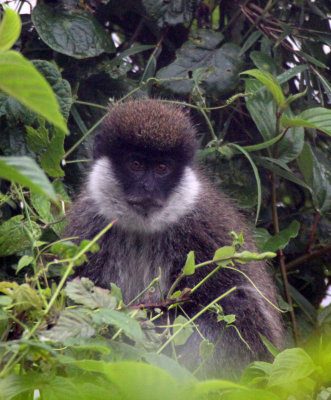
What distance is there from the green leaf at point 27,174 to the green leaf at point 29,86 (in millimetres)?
103

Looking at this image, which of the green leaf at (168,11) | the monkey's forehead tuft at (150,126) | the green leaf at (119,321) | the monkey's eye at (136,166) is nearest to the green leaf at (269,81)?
the monkey's forehead tuft at (150,126)

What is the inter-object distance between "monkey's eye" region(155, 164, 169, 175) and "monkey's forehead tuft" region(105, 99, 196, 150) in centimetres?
11

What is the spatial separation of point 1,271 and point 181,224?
1055 millimetres

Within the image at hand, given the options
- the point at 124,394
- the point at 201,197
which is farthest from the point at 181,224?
the point at 124,394

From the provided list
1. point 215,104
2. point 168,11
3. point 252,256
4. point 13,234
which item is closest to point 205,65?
point 215,104

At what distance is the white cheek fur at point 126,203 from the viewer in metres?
3.46

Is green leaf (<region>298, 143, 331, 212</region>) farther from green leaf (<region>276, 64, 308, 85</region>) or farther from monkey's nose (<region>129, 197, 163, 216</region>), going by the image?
monkey's nose (<region>129, 197, 163, 216</region>)

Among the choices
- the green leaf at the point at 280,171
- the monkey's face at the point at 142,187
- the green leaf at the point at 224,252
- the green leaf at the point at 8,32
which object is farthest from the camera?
the green leaf at the point at 280,171

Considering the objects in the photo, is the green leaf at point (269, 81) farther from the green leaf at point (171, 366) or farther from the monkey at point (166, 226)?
the green leaf at point (171, 366)

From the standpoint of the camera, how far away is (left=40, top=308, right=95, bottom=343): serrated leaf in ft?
5.79

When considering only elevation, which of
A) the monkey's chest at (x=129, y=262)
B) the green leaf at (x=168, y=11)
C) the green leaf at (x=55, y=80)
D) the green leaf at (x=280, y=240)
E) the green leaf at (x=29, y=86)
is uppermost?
the green leaf at (x=29, y=86)

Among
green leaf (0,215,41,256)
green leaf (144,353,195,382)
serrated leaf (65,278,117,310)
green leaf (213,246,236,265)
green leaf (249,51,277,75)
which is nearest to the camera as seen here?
green leaf (144,353,195,382)

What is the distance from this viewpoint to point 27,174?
124 cm

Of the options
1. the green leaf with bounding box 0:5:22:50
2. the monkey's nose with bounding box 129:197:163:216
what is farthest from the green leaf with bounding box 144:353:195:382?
the monkey's nose with bounding box 129:197:163:216
